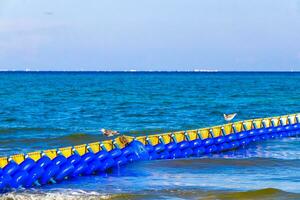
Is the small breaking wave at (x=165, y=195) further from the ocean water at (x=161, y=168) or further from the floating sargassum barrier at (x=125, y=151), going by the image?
the floating sargassum barrier at (x=125, y=151)

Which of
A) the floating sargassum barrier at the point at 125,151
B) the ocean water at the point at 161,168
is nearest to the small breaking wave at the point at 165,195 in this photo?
the ocean water at the point at 161,168

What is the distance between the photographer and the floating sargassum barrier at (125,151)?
18.0 metres

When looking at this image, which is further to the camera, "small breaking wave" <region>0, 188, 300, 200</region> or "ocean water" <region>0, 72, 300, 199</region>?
"ocean water" <region>0, 72, 300, 199</region>

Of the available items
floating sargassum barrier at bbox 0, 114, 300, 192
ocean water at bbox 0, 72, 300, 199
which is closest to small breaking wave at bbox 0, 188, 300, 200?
ocean water at bbox 0, 72, 300, 199

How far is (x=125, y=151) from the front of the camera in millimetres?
22250

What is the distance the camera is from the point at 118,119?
149ft

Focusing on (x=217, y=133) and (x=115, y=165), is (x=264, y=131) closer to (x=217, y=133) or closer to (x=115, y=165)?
(x=217, y=133)

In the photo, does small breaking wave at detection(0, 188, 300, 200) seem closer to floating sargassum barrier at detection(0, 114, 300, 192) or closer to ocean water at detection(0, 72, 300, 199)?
ocean water at detection(0, 72, 300, 199)

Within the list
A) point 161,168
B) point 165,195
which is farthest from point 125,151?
point 165,195

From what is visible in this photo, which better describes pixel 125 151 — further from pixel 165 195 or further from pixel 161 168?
pixel 165 195

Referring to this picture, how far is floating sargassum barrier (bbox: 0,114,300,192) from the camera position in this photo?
18.0m

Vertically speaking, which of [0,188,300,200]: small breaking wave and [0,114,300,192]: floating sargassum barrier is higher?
[0,114,300,192]: floating sargassum barrier

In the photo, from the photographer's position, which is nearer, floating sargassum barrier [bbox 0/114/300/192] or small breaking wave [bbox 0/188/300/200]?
small breaking wave [bbox 0/188/300/200]

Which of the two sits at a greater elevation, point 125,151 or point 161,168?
point 125,151
